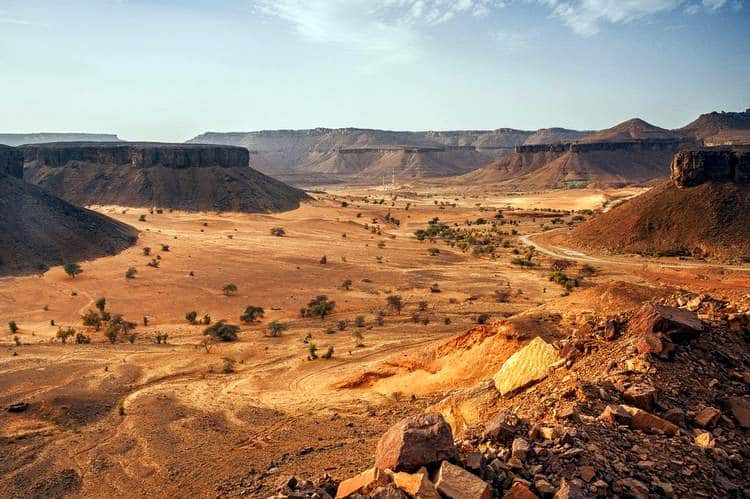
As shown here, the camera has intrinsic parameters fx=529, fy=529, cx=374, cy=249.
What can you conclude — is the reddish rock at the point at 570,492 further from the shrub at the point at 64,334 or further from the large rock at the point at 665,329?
the shrub at the point at 64,334

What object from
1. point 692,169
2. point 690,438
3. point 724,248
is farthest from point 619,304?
point 692,169

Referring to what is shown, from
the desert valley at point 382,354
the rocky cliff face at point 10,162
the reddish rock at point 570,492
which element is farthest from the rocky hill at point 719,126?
the reddish rock at point 570,492

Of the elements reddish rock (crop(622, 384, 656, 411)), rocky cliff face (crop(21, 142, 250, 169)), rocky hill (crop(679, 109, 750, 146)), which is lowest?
reddish rock (crop(622, 384, 656, 411))

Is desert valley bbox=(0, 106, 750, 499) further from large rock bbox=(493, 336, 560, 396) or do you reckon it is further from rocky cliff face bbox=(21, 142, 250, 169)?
rocky cliff face bbox=(21, 142, 250, 169)

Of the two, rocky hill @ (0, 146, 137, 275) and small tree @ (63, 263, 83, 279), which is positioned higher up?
rocky hill @ (0, 146, 137, 275)

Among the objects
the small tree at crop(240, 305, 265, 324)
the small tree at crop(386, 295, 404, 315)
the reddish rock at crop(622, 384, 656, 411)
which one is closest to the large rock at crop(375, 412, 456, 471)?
the reddish rock at crop(622, 384, 656, 411)
